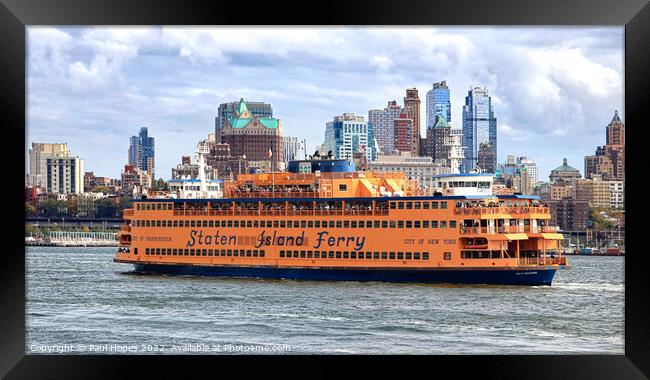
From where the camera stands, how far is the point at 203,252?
3647 centimetres

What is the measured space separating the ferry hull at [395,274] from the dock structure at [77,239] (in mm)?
51907

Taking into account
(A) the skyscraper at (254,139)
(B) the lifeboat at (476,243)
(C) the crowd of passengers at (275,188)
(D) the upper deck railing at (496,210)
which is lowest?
(B) the lifeboat at (476,243)

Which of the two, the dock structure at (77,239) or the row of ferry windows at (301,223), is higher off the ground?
the row of ferry windows at (301,223)

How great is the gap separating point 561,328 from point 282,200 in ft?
Answer: 43.6

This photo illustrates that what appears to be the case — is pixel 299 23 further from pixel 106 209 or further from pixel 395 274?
pixel 106 209

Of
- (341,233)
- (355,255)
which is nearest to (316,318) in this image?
(355,255)

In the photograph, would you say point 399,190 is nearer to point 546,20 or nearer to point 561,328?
point 561,328

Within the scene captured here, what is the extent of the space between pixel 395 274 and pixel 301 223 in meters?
3.62

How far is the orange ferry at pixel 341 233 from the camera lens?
1254 inches

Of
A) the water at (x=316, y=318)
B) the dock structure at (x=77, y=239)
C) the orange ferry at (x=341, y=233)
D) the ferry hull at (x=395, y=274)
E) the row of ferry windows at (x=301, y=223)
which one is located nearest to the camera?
the water at (x=316, y=318)

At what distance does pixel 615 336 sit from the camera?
23953 mm

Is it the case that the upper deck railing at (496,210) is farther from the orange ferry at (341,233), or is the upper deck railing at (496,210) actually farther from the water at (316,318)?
the water at (316,318)

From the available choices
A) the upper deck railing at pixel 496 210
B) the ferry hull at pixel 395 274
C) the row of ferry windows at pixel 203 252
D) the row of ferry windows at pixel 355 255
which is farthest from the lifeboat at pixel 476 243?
the row of ferry windows at pixel 203 252

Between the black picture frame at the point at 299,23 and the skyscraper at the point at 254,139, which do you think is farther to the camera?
the skyscraper at the point at 254,139
